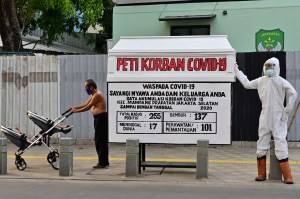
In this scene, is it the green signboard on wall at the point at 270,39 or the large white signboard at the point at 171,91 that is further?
the green signboard on wall at the point at 270,39

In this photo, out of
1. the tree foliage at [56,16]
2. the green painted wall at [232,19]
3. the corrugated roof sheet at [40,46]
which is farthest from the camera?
the corrugated roof sheet at [40,46]

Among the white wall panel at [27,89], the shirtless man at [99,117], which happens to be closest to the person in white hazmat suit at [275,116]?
the shirtless man at [99,117]

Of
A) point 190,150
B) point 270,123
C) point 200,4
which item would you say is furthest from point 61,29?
point 270,123

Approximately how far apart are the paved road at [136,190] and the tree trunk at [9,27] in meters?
10.1

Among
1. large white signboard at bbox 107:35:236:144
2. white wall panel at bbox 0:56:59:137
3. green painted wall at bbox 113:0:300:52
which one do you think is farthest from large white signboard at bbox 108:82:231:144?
green painted wall at bbox 113:0:300:52

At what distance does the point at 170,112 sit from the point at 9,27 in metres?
11.0

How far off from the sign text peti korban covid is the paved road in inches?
88.6

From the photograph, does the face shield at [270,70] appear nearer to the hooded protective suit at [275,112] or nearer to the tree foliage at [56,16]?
the hooded protective suit at [275,112]

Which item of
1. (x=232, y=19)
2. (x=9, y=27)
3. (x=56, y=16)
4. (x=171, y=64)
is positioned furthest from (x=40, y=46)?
(x=171, y=64)

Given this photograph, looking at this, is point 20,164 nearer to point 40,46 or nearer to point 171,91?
point 171,91

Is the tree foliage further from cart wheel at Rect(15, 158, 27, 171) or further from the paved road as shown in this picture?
the paved road

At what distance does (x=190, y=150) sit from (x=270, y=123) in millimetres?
4291

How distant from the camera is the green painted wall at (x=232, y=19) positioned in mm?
15492

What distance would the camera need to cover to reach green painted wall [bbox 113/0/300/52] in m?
15.5
